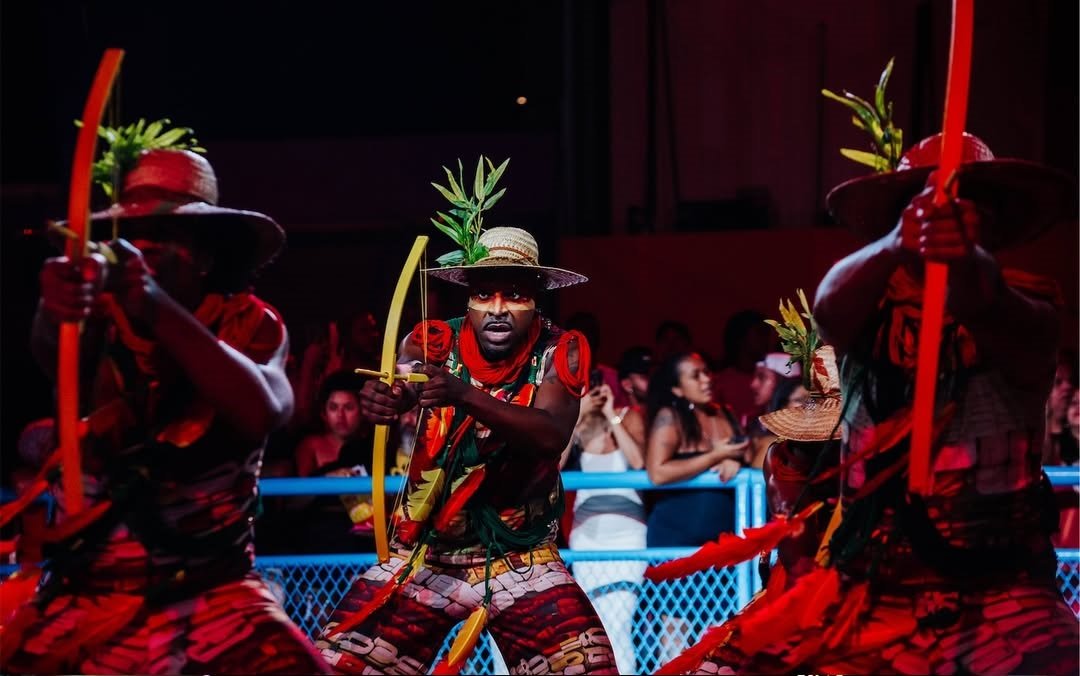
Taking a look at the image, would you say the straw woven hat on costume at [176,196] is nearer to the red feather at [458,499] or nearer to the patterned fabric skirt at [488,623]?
the red feather at [458,499]

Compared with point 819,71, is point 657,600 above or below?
below

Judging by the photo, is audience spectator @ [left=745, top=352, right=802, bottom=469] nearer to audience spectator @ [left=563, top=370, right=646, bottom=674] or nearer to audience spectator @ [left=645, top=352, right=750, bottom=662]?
audience spectator @ [left=645, top=352, right=750, bottom=662]

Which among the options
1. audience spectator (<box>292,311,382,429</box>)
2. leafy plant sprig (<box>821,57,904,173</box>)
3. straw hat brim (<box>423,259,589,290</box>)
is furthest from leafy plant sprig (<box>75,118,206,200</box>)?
audience spectator (<box>292,311,382,429</box>)

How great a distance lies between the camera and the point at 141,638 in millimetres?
3207

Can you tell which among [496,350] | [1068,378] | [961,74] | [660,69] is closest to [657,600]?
[496,350]

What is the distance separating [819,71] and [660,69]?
1413mm

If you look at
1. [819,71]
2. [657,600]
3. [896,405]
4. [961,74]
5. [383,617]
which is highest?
[819,71]

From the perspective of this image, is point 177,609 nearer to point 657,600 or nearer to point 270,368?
point 270,368

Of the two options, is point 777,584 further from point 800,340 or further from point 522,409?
point 800,340

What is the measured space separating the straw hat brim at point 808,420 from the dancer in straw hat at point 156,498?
1671mm

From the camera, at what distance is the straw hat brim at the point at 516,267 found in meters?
4.33

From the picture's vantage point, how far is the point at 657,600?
239 inches

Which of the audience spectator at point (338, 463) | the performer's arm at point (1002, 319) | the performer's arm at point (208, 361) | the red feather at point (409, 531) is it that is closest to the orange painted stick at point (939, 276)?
the performer's arm at point (1002, 319)

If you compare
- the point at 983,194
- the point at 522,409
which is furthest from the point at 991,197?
the point at 522,409
